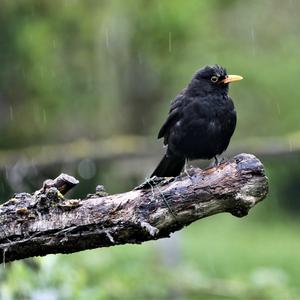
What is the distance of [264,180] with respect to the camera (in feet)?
11.7

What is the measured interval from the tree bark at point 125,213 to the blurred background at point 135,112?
3.42 ft

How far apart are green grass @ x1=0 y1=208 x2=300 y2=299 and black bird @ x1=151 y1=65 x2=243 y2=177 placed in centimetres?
103

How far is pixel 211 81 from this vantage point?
19.0 ft

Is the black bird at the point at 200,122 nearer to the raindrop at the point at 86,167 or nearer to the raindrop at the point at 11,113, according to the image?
the raindrop at the point at 86,167

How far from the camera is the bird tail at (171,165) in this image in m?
5.75

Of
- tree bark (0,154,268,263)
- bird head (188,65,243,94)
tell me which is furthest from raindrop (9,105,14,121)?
tree bark (0,154,268,263)

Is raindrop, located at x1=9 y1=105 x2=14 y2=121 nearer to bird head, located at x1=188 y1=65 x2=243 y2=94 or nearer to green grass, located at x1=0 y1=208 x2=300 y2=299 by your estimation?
green grass, located at x1=0 y1=208 x2=300 y2=299

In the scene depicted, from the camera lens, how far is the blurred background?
7.18 metres

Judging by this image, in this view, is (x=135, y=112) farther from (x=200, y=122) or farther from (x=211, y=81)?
(x=200, y=122)

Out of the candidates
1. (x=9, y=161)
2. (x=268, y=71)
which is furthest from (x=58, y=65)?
(x=268, y=71)

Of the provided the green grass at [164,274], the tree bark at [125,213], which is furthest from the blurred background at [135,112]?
the tree bark at [125,213]

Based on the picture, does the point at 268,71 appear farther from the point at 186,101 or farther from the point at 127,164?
the point at 186,101

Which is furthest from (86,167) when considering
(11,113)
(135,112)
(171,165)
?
(135,112)

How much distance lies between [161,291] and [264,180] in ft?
13.2
